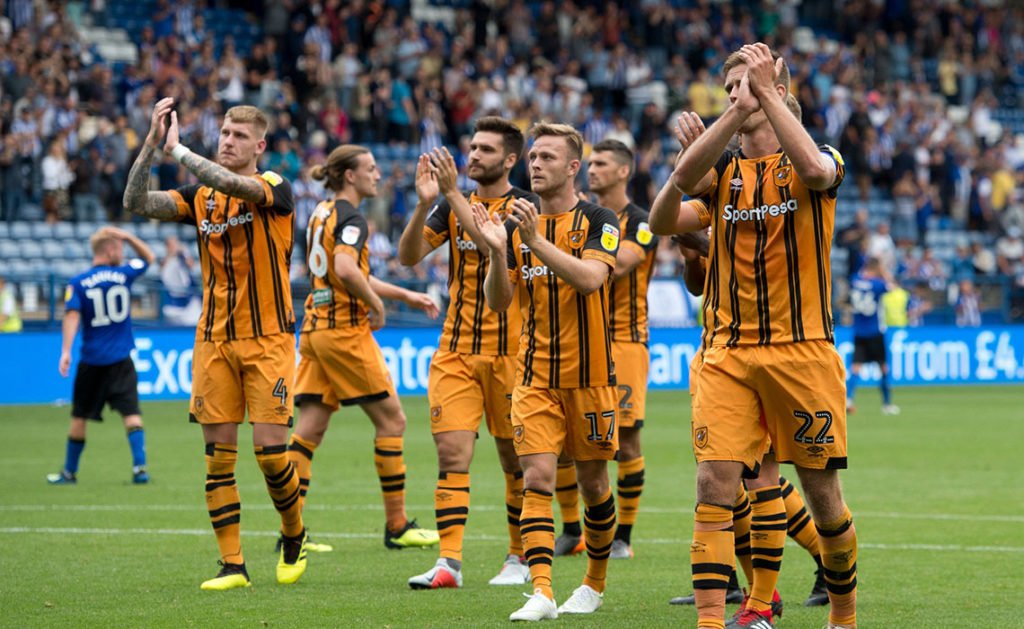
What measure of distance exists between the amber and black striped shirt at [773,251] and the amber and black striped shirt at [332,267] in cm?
404

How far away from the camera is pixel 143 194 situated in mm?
8453

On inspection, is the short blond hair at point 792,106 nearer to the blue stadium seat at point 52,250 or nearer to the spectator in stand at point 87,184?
the blue stadium seat at point 52,250

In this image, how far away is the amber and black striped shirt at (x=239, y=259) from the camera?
8.73 m

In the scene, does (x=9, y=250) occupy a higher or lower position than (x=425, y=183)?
higher

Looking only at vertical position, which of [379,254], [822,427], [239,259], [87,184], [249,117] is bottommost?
[822,427]

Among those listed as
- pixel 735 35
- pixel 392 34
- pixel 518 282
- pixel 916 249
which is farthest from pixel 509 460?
pixel 735 35

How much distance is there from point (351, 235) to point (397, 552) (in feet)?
6.86

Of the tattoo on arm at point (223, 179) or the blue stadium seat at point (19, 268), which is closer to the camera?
the tattoo on arm at point (223, 179)

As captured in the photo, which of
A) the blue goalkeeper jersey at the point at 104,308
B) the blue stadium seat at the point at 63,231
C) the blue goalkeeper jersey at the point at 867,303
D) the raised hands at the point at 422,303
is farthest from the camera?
the blue stadium seat at the point at 63,231

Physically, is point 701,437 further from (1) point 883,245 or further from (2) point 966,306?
(2) point 966,306

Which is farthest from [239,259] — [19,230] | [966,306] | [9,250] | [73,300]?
[966,306]

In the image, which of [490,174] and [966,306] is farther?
[966,306]

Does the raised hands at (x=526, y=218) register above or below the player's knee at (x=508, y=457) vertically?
above

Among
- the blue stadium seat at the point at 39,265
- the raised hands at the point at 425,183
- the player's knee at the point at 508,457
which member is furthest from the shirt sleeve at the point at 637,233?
the blue stadium seat at the point at 39,265
